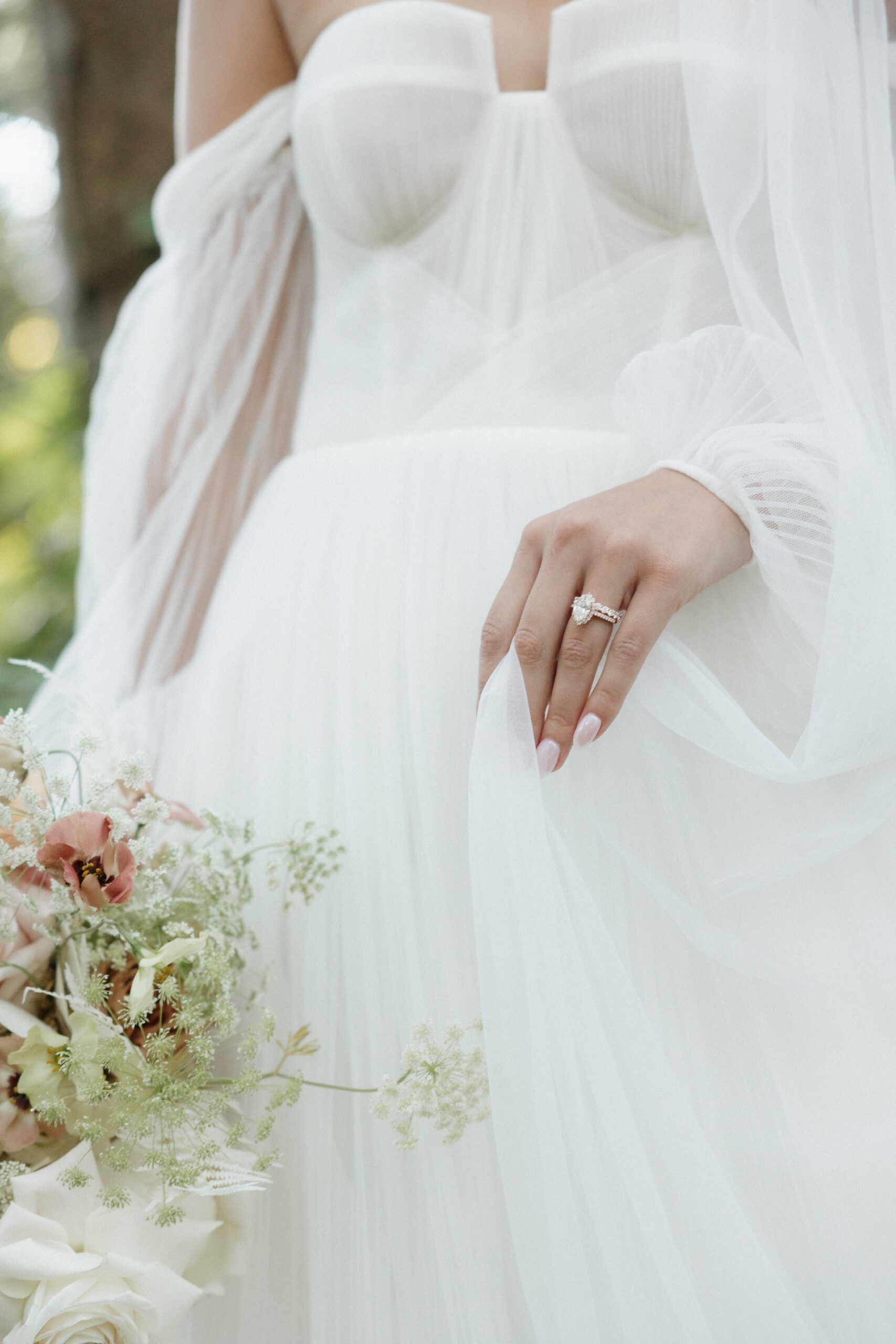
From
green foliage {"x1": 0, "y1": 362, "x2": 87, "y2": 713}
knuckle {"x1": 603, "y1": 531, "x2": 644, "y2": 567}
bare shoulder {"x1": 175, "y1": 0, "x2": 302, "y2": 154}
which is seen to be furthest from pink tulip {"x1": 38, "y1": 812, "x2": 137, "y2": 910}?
green foliage {"x1": 0, "y1": 362, "x2": 87, "y2": 713}

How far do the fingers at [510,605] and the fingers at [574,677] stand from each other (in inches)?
1.7

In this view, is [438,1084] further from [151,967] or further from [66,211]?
[66,211]

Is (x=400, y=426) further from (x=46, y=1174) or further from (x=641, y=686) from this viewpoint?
(x=46, y=1174)

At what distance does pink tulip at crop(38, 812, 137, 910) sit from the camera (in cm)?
58

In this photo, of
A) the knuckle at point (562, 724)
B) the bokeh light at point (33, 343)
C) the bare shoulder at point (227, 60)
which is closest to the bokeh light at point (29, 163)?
the bokeh light at point (33, 343)

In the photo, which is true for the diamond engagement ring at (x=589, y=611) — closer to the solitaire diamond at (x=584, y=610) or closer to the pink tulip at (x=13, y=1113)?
the solitaire diamond at (x=584, y=610)

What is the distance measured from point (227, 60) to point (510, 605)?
2.70ft

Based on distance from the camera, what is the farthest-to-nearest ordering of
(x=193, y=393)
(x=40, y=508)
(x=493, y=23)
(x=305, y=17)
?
(x=40, y=508) < (x=193, y=393) < (x=305, y=17) < (x=493, y=23)

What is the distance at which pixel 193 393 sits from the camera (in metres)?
1.19

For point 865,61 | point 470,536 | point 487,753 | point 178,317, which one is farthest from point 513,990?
point 178,317

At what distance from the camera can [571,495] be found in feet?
2.72

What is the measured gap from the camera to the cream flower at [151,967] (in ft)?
1.85

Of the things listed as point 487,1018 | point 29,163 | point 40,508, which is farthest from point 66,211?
point 487,1018

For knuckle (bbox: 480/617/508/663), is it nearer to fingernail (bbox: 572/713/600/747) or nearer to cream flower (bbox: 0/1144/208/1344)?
fingernail (bbox: 572/713/600/747)
